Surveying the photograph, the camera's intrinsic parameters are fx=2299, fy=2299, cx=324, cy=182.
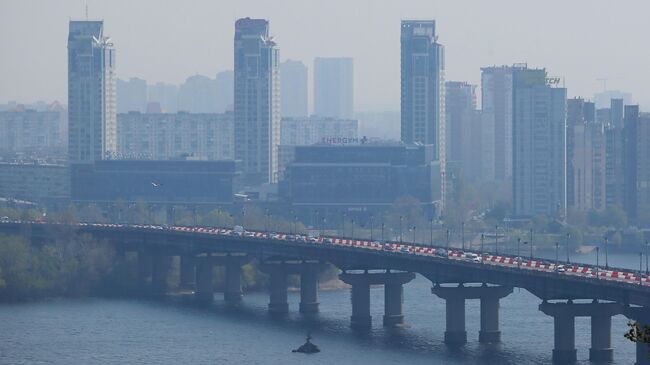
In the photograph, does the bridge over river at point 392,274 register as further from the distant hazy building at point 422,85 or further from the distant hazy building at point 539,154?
the distant hazy building at point 422,85

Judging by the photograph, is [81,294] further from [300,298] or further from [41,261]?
[300,298]

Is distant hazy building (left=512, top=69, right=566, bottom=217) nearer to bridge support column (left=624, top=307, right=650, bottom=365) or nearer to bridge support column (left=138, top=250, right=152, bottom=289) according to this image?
bridge support column (left=138, top=250, right=152, bottom=289)

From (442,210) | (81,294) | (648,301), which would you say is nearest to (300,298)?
(81,294)

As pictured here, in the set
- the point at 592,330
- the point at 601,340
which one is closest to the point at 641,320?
the point at 601,340

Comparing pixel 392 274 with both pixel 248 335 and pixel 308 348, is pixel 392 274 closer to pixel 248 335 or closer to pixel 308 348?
pixel 248 335

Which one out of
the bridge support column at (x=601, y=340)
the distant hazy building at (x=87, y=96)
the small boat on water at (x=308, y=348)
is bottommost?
the small boat on water at (x=308, y=348)

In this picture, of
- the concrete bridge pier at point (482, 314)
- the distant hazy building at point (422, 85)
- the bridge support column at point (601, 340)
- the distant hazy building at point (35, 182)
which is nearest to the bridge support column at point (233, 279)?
the concrete bridge pier at point (482, 314)

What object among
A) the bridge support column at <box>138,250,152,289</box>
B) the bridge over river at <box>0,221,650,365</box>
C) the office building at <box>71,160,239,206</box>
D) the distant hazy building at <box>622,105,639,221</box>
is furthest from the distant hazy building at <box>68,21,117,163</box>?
the bridge support column at <box>138,250,152,289</box>

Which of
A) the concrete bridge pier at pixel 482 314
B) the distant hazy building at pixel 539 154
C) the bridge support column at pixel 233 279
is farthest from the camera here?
the distant hazy building at pixel 539 154
